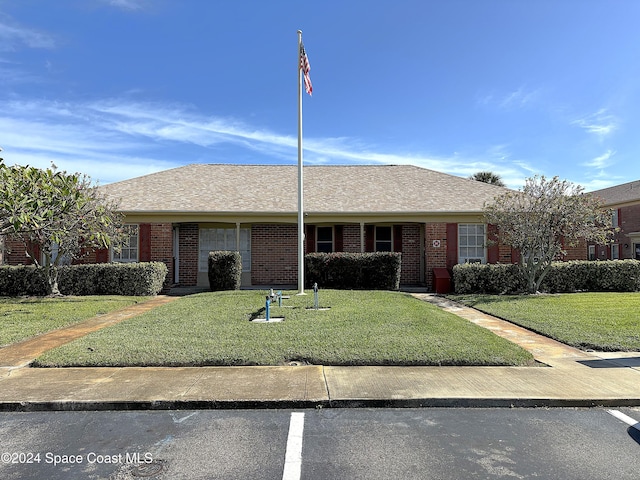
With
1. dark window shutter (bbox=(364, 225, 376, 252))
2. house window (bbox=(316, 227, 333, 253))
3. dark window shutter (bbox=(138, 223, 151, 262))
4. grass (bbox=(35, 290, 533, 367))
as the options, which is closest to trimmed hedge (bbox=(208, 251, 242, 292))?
dark window shutter (bbox=(138, 223, 151, 262))

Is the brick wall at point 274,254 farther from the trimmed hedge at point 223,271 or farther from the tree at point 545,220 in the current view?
the tree at point 545,220

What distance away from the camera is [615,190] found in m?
39.5

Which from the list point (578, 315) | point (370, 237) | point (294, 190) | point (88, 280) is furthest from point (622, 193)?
point (88, 280)

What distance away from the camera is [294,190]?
1794 cm

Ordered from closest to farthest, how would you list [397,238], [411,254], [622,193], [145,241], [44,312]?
1. [44,312]
2. [145,241]
3. [411,254]
4. [397,238]
5. [622,193]

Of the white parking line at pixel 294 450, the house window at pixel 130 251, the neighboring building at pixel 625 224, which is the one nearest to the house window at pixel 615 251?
the neighboring building at pixel 625 224

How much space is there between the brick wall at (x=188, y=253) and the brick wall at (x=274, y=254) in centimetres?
219

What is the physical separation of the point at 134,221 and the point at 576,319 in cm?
1388

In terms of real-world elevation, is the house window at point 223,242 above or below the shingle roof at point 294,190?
below

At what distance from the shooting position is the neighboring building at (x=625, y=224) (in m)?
32.0

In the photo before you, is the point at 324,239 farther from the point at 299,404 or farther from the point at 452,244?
the point at 299,404

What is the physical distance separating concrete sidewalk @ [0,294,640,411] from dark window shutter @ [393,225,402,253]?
11160mm

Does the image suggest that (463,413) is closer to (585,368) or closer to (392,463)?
(392,463)

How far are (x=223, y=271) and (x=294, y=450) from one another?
11.1 meters
